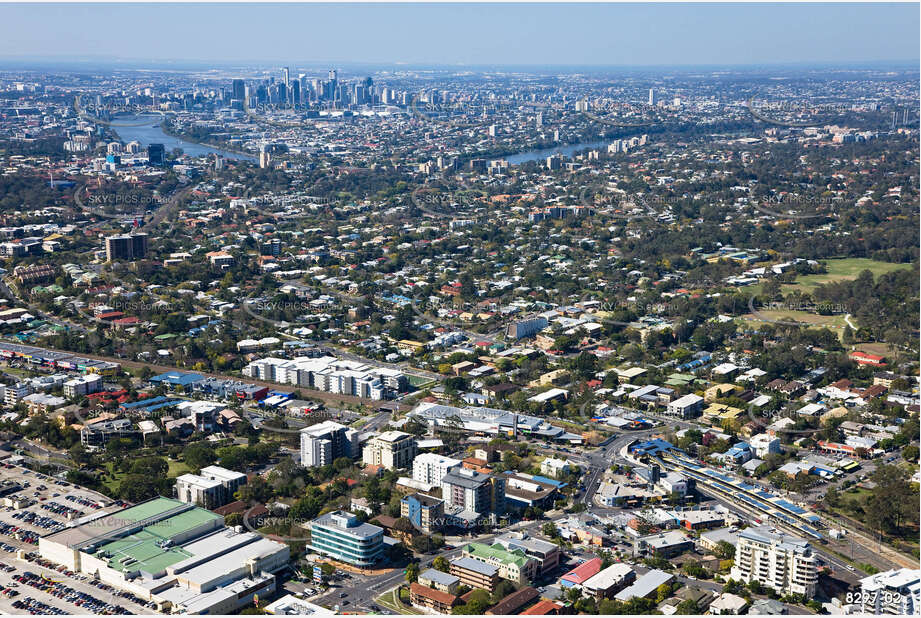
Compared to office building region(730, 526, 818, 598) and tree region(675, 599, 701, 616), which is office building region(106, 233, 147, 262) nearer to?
office building region(730, 526, 818, 598)

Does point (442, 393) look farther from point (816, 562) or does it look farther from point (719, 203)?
point (719, 203)

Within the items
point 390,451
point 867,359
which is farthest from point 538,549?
point 867,359

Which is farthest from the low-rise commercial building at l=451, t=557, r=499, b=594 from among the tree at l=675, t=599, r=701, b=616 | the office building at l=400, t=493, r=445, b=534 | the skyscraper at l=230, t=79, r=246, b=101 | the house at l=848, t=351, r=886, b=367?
the skyscraper at l=230, t=79, r=246, b=101

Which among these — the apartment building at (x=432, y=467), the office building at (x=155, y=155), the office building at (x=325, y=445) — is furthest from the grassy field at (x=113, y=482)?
the office building at (x=155, y=155)

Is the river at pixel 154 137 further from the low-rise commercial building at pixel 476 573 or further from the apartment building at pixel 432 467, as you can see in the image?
the low-rise commercial building at pixel 476 573

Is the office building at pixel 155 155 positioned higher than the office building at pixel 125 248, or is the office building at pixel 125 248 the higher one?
the office building at pixel 155 155

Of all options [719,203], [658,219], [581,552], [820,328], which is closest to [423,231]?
[658,219]
